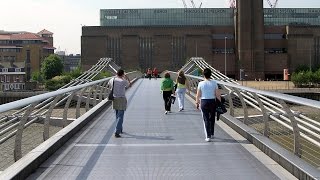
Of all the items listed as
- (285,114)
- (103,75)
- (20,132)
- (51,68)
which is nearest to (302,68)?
(103,75)

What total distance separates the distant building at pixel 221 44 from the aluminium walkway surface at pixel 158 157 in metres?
92.2

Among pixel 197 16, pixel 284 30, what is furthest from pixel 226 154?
pixel 197 16

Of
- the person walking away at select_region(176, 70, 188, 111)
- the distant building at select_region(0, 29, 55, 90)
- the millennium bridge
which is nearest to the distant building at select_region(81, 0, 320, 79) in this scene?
the distant building at select_region(0, 29, 55, 90)

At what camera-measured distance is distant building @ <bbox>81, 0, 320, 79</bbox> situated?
10175cm

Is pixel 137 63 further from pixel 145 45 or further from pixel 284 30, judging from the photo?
pixel 284 30

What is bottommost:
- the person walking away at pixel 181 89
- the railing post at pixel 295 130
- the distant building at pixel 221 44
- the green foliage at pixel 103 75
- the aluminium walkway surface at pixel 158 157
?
the aluminium walkway surface at pixel 158 157

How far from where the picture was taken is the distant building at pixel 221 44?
4006 inches

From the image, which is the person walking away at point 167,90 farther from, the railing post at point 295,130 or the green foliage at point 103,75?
the green foliage at point 103,75

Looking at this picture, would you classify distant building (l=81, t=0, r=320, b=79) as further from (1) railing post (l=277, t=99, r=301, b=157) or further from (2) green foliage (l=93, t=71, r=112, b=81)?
(1) railing post (l=277, t=99, r=301, b=157)

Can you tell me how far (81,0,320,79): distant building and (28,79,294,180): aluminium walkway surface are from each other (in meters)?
92.2

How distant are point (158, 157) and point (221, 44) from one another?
102m

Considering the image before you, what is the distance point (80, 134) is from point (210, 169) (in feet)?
13.6

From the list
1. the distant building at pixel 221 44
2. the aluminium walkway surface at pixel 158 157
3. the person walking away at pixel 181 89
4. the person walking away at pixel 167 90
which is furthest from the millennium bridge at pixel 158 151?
the distant building at pixel 221 44

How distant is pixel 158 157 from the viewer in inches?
313
